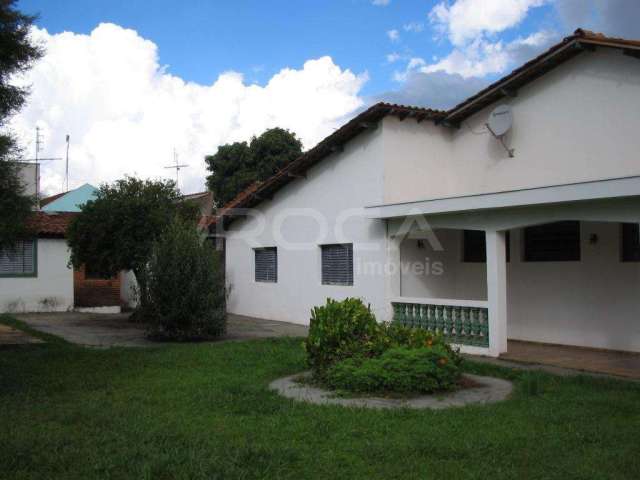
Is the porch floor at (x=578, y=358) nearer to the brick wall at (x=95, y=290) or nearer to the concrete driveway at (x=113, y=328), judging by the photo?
the concrete driveway at (x=113, y=328)

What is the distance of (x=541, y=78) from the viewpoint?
39.9ft

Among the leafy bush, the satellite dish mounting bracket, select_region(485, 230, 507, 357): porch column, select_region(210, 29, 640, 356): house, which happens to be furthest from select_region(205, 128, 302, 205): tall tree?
the leafy bush

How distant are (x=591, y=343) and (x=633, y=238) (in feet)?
6.41

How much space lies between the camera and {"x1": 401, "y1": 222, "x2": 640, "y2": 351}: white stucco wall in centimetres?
1098

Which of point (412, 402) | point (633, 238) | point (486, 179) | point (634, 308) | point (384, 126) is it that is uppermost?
point (384, 126)

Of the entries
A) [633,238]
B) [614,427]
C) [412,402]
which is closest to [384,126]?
[633,238]

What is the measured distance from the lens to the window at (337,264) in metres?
14.4

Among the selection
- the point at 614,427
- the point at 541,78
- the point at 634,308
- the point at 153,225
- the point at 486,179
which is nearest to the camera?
the point at 614,427

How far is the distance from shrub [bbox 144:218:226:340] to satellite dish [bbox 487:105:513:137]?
19.9 ft

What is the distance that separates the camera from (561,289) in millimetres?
11867

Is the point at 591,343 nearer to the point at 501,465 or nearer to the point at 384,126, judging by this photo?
the point at 384,126

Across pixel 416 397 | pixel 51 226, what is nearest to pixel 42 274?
pixel 51 226

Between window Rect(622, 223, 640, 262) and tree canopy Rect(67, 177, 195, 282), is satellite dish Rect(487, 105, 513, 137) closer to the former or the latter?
window Rect(622, 223, 640, 262)

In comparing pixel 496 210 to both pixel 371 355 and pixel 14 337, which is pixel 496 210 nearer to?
pixel 371 355
